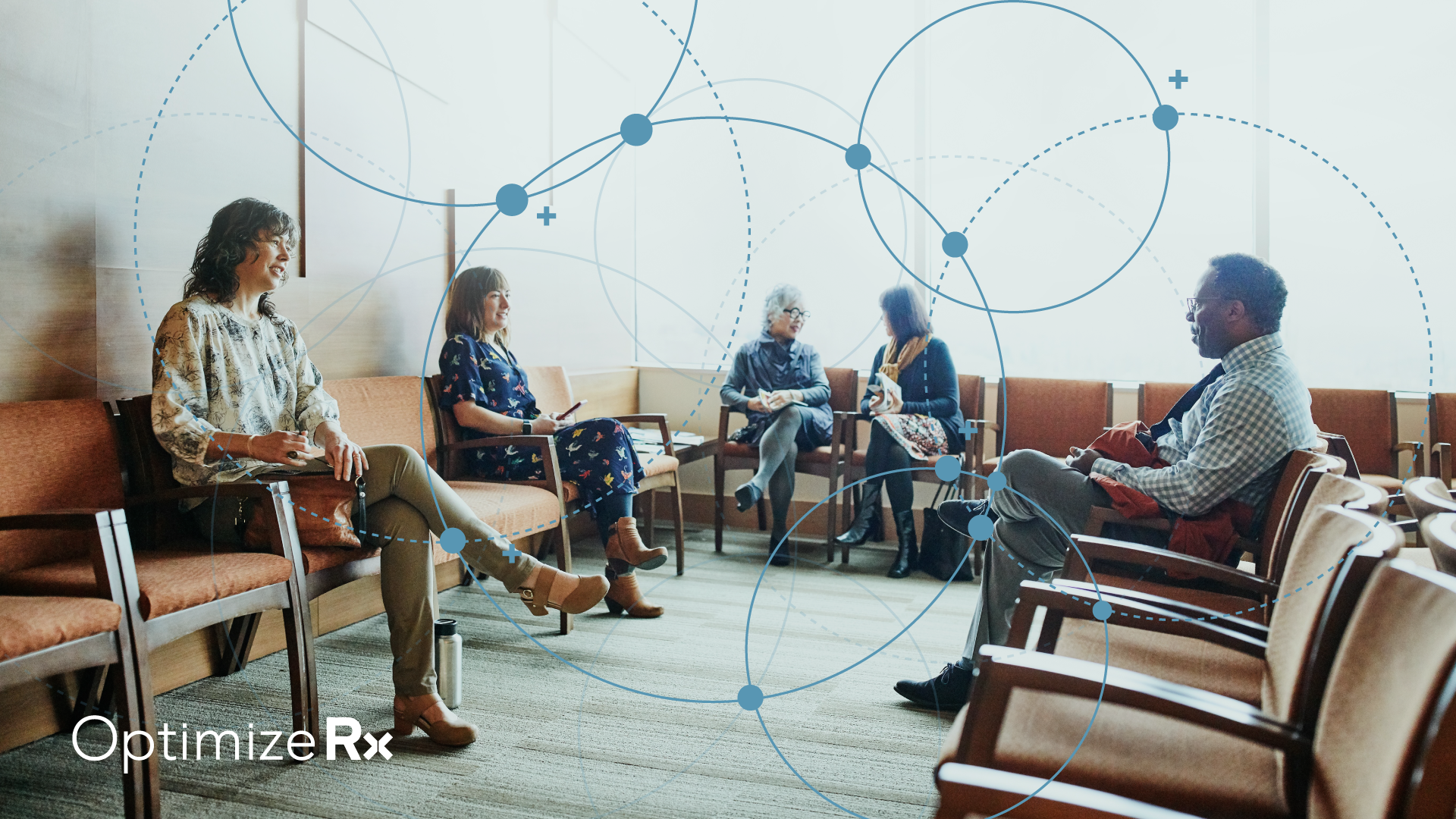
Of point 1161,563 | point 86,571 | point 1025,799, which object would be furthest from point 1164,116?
point 86,571

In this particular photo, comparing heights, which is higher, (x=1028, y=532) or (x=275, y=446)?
(x=275, y=446)

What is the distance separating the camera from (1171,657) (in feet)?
5.40

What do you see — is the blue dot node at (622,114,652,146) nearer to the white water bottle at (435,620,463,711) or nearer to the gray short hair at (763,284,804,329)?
the white water bottle at (435,620,463,711)

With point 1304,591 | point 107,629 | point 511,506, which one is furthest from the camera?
point 511,506

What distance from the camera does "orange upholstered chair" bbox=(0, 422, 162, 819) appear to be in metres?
1.62

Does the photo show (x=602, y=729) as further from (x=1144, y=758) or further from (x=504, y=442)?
(x=1144, y=758)

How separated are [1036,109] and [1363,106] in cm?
140

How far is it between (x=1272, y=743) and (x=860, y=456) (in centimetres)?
336

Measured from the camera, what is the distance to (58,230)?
2.21 metres

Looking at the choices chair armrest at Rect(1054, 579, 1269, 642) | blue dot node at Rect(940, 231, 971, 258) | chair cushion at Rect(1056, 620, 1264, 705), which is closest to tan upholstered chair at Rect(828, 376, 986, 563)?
chair cushion at Rect(1056, 620, 1264, 705)

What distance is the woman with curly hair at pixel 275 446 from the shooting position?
2195mm

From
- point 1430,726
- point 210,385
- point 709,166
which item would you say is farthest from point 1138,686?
point 709,166

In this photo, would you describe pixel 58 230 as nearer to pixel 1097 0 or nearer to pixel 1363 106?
pixel 1097 0

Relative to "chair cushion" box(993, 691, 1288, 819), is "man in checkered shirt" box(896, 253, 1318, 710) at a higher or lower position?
higher
